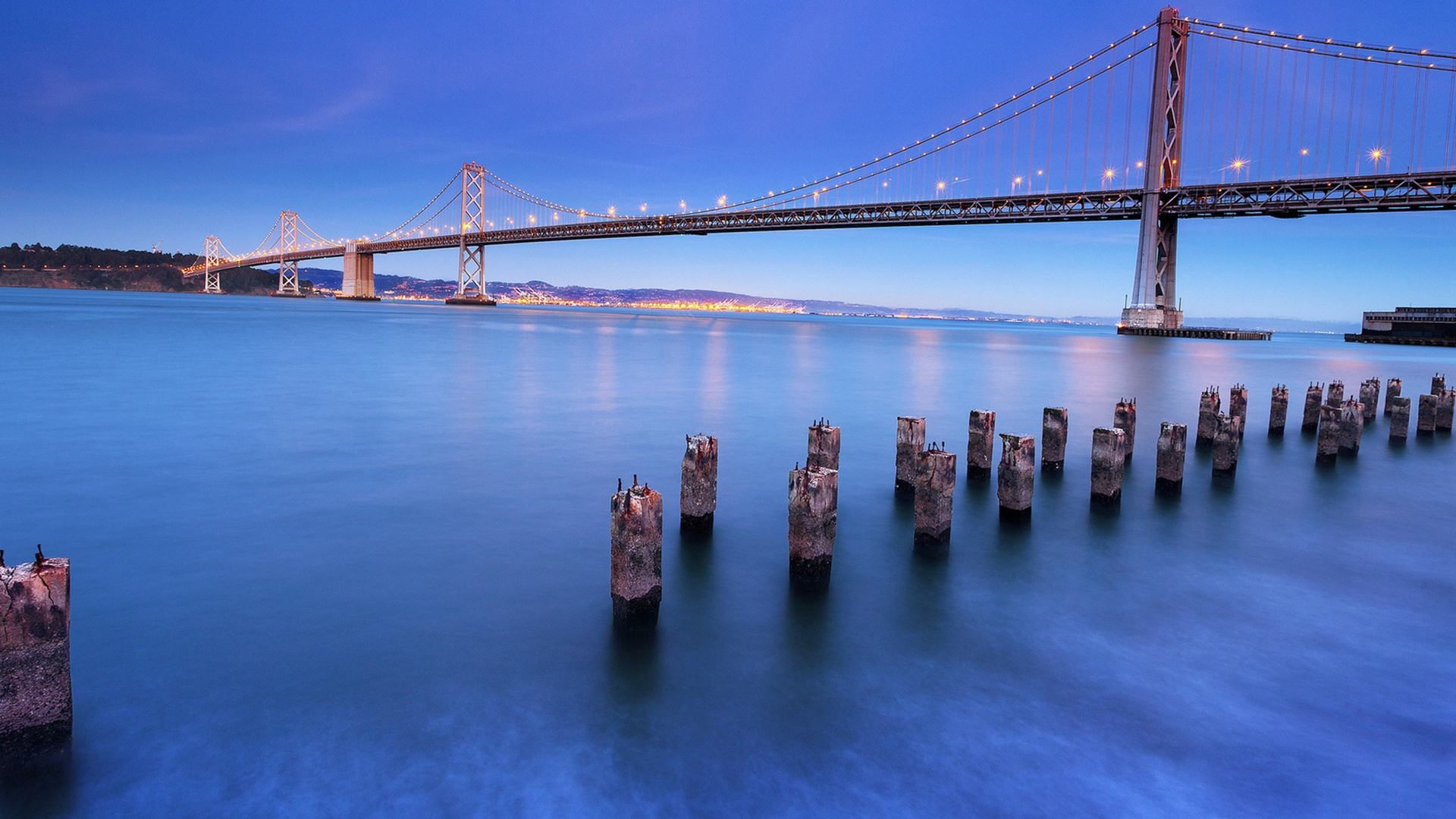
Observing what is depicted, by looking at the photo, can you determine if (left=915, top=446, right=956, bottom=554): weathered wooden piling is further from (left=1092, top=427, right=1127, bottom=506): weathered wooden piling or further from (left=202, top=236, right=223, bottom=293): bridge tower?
(left=202, top=236, right=223, bottom=293): bridge tower

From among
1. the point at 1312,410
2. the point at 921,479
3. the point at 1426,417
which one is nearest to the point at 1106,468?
the point at 921,479

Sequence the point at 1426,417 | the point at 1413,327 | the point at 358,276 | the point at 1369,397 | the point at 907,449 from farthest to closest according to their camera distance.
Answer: the point at 358,276 → the point at 1413,327 → the point at 1369,397 → the point at 1426,417 → the point at 907,449

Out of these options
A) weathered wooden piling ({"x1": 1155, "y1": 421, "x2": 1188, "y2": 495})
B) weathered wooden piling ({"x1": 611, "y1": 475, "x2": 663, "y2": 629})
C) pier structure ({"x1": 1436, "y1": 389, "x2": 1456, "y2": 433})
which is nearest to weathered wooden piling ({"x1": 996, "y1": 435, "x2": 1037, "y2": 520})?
weathered wooden piling ({"x1": 1155, "y1": 421, "x2": 1188, "y2": 495})

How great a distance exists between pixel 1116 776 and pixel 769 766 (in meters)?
1.46

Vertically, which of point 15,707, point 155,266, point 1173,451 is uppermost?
point 155,266

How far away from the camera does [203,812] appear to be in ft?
9.99

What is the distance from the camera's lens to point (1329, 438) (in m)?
10.3

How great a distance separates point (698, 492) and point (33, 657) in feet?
13.7

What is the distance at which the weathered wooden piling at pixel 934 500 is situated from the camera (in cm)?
577

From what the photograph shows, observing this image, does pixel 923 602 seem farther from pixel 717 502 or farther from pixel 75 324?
pixel 75 324

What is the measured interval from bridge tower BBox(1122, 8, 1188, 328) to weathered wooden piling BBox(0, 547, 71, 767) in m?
50.4

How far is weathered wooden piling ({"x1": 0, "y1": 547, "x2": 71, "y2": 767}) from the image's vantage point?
9.40 ft

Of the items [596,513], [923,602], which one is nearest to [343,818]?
[923,602]

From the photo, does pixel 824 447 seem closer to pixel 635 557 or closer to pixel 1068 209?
pixel 635 557
